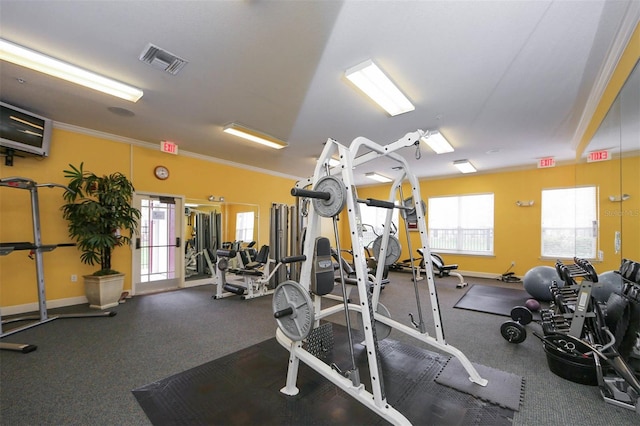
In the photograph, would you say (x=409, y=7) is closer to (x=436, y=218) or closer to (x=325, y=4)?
(x=325, y=4)

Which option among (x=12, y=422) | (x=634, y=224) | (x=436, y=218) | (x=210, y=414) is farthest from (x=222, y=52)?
(x=436, y=218)

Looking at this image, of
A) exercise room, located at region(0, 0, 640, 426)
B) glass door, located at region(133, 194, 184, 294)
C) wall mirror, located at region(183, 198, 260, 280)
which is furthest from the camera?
wall mirror, located at region(183, 198, 260, 280)

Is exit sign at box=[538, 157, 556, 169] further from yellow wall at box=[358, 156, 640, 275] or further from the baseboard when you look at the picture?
the baseboard

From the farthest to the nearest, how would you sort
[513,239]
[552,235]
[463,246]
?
[463,246] → [513,239] → [552,235]

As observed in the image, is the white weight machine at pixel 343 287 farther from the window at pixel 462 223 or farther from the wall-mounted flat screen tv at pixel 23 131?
the window at pixel 462 223

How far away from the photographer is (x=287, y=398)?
1.88 metres

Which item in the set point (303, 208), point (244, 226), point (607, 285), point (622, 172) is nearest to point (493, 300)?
point (607, 285)

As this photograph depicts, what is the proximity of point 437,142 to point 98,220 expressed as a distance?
5.32 meters

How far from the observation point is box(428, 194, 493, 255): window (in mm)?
6707

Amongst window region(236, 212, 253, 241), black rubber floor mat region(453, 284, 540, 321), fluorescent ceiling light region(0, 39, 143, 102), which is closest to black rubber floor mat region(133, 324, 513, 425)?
black rubber floor mat region(453, 284, 540, 321)

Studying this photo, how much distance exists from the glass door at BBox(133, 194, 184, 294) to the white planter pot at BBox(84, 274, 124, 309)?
67 cm

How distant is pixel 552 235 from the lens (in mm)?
5875

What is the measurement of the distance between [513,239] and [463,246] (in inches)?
43.3

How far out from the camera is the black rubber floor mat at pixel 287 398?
1683 mm
